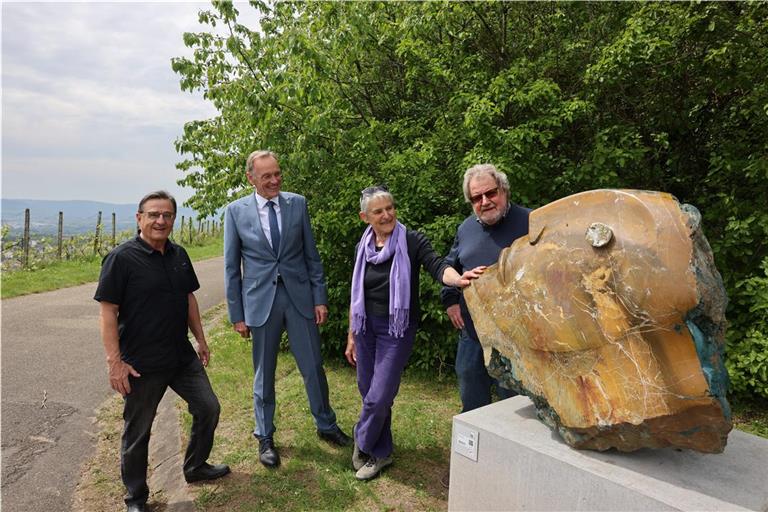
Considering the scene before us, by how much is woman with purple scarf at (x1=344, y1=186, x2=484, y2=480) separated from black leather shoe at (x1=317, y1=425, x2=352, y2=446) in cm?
47

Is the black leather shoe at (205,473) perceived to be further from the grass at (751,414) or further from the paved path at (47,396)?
the grass at (751,414)

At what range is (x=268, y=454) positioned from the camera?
3309mm

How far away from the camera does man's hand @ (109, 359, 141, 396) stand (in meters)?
2.54

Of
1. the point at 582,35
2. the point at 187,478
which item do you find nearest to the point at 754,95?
the point at 582,35

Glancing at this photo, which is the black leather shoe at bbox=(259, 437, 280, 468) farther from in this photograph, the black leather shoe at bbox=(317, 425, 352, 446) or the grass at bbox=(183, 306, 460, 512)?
the black leather shoe at bbox=(317, 425, 352, 446)

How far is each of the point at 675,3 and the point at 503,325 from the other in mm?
4002

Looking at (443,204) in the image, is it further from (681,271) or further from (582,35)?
(681,271)

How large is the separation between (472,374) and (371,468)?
95 cm

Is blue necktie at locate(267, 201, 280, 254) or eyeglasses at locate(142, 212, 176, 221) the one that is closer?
eyeglasses at locate(142, 212, 176, 221)

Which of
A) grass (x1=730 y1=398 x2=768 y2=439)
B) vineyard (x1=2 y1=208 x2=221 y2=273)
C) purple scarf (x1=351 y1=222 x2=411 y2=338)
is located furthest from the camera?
vineyard (x1=2 y1=208 x2=221 y2=273)

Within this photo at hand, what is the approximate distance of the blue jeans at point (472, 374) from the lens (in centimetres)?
292

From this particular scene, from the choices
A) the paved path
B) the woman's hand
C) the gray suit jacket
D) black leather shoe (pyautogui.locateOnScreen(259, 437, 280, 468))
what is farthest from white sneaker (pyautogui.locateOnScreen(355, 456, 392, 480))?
the paved path

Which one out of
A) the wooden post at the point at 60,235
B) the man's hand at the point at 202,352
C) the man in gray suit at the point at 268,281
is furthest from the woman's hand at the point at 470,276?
the wooden post at the point at 60,235

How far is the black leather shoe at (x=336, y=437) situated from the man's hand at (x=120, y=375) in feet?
5.00
